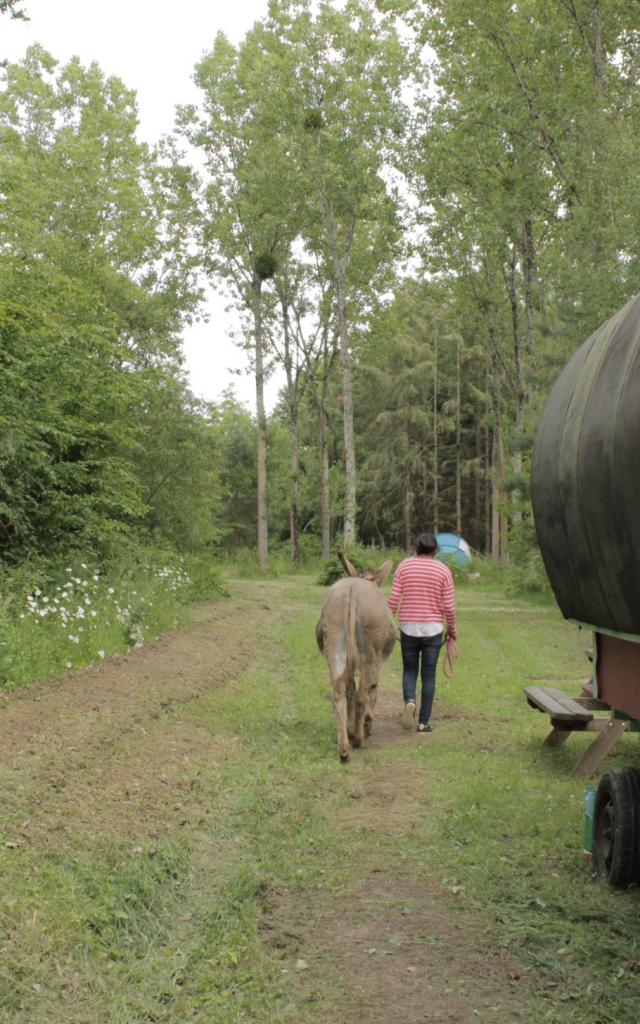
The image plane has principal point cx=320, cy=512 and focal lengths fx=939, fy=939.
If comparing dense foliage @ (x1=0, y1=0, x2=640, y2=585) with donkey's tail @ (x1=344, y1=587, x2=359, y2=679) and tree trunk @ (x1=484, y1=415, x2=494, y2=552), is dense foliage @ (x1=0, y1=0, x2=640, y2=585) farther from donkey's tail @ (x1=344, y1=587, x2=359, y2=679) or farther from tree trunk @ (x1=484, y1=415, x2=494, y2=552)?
donkey's tail @ (x1=344, y1=587, x2=359, y2=679)

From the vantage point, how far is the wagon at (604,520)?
4.58 meters

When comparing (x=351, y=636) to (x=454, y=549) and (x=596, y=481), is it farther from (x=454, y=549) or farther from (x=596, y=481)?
(x=454, y=549)

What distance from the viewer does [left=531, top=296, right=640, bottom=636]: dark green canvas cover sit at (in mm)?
4523

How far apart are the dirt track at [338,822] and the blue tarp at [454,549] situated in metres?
28.4

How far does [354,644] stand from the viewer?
29.5ft

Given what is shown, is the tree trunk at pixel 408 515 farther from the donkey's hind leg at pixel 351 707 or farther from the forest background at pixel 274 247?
the donkey's hind leg at pixel 351 707

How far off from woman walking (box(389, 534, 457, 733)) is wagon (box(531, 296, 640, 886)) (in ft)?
11.6

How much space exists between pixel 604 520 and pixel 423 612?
16.6ft

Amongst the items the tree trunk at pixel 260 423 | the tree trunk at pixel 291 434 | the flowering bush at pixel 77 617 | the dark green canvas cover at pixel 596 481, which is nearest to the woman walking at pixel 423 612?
the dark green canvas cover at pixel 596 481

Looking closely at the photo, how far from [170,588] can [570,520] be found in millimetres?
15477

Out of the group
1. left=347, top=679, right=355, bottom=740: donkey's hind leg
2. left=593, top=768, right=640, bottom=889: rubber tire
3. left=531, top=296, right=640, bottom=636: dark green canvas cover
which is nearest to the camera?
left=531, top=296, right=640, bottom=636: dark green canvas cover

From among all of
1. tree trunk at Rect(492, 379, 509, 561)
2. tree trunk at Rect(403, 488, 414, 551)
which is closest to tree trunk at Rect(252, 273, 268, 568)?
tree trunk at Rect(492, 379, 509, 561)

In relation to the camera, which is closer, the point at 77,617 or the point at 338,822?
the point at 338,822

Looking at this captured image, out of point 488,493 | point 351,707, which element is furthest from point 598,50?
point 488,493
